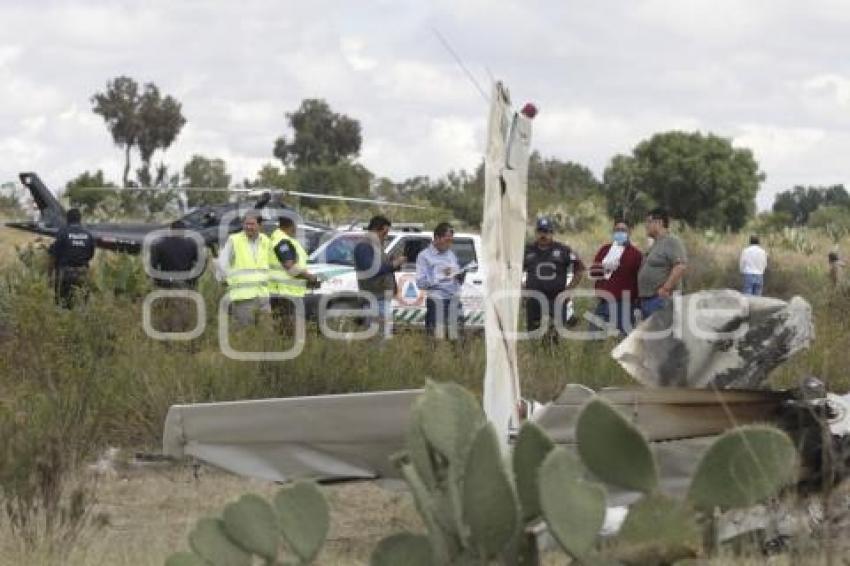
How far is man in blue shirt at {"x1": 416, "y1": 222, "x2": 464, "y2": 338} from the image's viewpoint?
53.1ft

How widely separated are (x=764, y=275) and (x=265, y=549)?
25.1 metres

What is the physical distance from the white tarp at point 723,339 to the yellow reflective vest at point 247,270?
7.80 m

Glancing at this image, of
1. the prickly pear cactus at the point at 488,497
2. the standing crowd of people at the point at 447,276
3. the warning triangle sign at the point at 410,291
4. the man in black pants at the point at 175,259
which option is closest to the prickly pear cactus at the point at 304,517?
the prickly pear cactus at the point at 488,497

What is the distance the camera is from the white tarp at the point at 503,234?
20.6 ft

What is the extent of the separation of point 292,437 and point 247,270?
7.63 meters

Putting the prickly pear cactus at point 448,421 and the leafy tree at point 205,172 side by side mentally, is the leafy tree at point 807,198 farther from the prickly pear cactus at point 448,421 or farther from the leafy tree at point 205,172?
the prickly pear cactus at point 448,421

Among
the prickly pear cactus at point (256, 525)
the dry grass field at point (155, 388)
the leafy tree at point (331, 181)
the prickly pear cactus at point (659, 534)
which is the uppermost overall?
the leafy tree at point (331, 181)

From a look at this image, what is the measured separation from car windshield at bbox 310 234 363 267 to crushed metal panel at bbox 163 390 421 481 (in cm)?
1268

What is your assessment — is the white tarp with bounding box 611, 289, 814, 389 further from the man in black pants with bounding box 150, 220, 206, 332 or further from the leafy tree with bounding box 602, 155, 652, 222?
the leafy tree with bounding box 602, 155, 652, 222

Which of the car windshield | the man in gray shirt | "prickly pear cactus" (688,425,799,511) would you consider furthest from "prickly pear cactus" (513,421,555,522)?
the car windshield

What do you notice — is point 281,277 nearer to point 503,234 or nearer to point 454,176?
point 503,234

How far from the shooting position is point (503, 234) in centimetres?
641

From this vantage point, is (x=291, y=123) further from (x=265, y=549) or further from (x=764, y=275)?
(x=265, y=549)

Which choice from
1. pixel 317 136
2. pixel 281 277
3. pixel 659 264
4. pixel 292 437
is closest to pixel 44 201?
pixel 281 277
